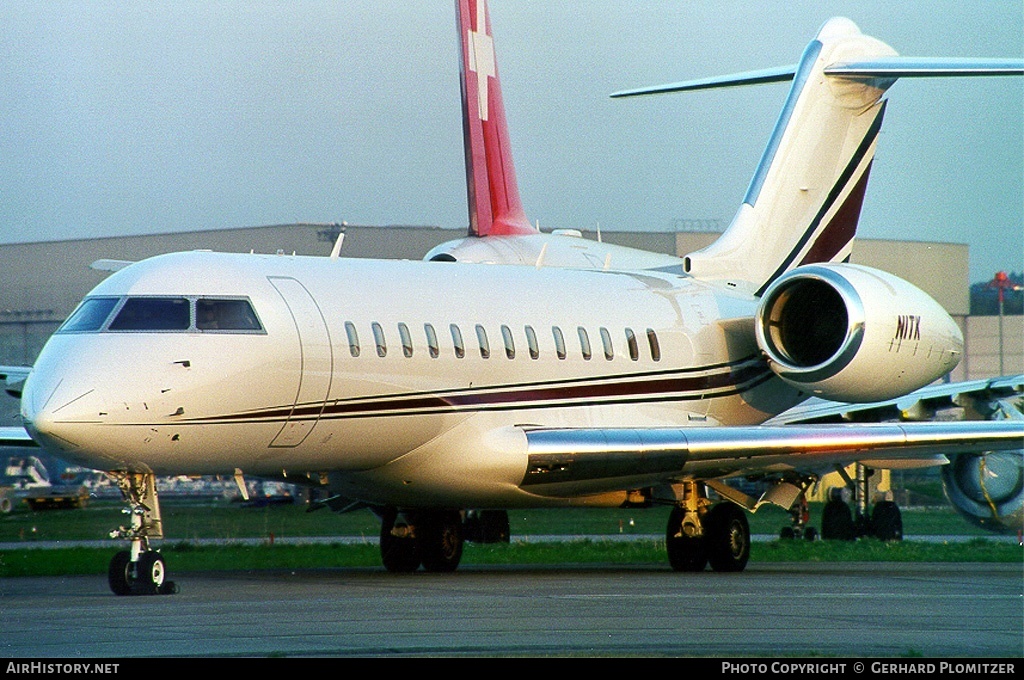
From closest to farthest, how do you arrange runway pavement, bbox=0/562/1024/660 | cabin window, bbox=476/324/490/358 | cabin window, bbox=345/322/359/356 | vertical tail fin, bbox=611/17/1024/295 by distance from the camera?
runway pavement, bbox=0/562/1024/660 < cabin window, bbox=345/322/359/356 < cabin window, bbox=476/324/490/358 < vertical tail fin, bbox=611/17/1024/295

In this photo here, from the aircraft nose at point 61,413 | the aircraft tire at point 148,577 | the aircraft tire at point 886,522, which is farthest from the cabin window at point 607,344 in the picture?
the aircraft tire at point 886,522

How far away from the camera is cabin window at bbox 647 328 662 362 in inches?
826

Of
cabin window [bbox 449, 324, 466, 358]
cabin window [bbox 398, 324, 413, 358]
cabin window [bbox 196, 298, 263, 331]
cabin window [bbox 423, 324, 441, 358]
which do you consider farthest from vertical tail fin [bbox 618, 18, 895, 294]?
cabin window [bbox 196, 298, 263, 331]

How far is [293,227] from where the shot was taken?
37500 mm

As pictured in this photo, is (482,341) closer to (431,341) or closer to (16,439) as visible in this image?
(431,341)

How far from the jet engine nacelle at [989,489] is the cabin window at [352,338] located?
43.6ft

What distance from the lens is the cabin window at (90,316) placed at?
1548 cm

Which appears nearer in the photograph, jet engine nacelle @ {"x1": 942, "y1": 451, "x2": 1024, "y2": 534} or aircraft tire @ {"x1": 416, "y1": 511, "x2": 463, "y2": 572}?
aircraft tire @ {"x1": 416, "y1": 511, "x2": 463, "y2": 572}

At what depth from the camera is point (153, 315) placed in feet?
51.3

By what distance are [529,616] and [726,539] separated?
8063 millimetres

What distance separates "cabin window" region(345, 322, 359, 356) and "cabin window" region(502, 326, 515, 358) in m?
2.43

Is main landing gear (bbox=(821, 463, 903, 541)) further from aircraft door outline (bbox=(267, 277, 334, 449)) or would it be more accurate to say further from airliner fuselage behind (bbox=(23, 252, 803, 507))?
aircraft door outline (bbox=(267, 277, 334, 449))
